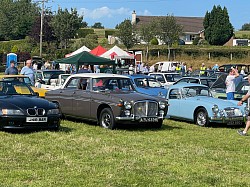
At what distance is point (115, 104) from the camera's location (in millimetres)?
12984

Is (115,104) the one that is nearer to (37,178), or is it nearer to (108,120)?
(108,120)

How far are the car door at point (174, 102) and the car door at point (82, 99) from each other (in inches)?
129

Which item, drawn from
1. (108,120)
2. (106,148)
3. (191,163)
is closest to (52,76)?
(108,120)

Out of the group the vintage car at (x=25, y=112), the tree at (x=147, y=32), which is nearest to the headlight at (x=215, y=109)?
the vintage car at (x=25, y=112)

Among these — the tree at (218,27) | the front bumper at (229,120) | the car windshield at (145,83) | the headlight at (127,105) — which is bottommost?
the front bumper at (229,120)

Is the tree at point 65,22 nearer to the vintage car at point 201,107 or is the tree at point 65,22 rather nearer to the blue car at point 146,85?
the blue car at point 146,85

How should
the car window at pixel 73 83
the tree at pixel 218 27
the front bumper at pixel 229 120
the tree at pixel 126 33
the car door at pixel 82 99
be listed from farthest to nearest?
the tree at pixel 218 27 < the tree at pixel 126 33 < the car window at pixel 73 83 < the front bumper at pixel 229 120 < the car door at pixel 82 99

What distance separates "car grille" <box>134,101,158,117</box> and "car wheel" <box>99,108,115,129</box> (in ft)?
2.16

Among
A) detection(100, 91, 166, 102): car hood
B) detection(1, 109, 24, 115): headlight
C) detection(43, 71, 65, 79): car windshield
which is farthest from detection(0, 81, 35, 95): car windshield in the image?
detection(43, 71, 65, 79): car windshield

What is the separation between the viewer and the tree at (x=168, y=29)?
58.2 meters

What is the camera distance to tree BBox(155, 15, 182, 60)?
58250mm

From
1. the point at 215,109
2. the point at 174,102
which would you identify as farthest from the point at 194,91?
the point at 215,109

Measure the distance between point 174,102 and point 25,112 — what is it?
586 centimetres

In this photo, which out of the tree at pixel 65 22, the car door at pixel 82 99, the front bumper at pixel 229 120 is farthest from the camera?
the tree at pixel 65 22
